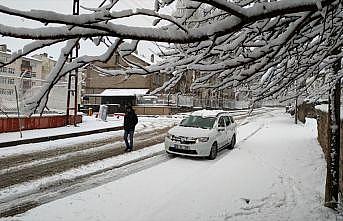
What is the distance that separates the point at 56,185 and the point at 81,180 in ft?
2.24

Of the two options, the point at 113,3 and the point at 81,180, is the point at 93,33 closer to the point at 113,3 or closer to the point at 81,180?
the point at 113,3

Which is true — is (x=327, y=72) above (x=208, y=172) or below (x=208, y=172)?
above

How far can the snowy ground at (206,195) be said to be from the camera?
602 centimetres

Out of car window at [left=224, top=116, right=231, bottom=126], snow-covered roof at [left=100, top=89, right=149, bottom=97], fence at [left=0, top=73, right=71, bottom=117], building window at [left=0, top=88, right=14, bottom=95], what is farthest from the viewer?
snow-covered roof at [left=100, top=89, right=149, bottom=97]

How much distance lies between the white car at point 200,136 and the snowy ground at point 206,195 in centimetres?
50

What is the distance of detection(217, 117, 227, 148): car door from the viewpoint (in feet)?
43.0

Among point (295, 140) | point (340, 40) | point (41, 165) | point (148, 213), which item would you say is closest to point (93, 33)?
point (340, 40)

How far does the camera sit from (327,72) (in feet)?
19.7

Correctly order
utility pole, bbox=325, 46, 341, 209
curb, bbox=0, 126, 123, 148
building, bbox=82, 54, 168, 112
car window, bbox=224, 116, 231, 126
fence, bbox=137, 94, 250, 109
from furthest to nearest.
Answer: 1. building, bbox=82, 54, 168, 112
2. fence, bbox=137, 94, 250, 109
3. car window, bbox=224, 116, 231, 126
4. curb, bbox=0, 126, 123, 148
5. utility pole, bbox=325, 46, 341, 209

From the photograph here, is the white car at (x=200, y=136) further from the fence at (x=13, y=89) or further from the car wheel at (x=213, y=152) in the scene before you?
the fence at (x=13, y=89)

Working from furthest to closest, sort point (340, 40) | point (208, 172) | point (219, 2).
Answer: point (208, 172) → point (340, 40) → point (219, 2)

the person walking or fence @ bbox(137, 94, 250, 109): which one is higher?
fence @ bbox(137, 94, 250, 109)

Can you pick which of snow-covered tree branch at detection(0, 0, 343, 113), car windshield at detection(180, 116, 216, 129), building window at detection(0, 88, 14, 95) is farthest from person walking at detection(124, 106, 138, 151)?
snow-covered tree branch at detection(0, 0, 343, 113)

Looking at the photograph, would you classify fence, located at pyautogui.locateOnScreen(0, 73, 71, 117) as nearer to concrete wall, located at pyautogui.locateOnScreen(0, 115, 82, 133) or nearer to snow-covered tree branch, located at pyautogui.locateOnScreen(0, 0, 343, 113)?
concrete wall, located at pyautogui.locateOnScreen(0, 115, 82, 133)
